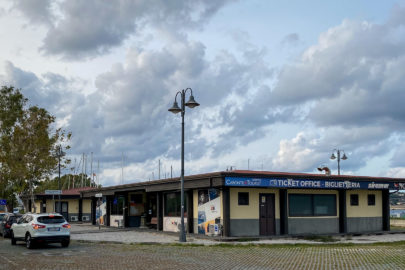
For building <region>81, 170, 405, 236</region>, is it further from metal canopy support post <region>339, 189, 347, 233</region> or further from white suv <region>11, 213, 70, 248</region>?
white suv <region>11, 213, 70, 248</region>

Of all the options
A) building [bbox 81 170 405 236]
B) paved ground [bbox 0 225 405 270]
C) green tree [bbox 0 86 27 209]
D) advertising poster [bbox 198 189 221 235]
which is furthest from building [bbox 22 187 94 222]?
A: paved ground [bbox 0 225 405 270]

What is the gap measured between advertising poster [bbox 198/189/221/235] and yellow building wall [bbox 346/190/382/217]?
942 centimetres

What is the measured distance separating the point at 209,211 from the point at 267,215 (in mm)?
3385

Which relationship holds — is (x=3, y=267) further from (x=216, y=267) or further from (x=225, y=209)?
(x=225, y=209)

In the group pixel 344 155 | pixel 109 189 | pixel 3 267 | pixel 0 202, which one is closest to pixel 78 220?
pixel 0 202

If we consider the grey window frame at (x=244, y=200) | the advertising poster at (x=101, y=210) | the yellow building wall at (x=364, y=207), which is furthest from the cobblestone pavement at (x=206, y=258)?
the advertising poster at (x=101, y=210)

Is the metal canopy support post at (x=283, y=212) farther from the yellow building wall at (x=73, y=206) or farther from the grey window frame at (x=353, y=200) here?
the yellow building wall at (x=73, y=206)

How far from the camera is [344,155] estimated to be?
44.0 metres

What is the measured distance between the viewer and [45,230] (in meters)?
21.9

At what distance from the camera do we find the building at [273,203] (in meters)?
26.8

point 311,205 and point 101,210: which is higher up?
point 311,205

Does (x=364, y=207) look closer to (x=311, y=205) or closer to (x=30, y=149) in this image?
(x=311, y=205)

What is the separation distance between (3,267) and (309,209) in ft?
64.4

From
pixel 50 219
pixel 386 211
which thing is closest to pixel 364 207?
pixel 386 211
